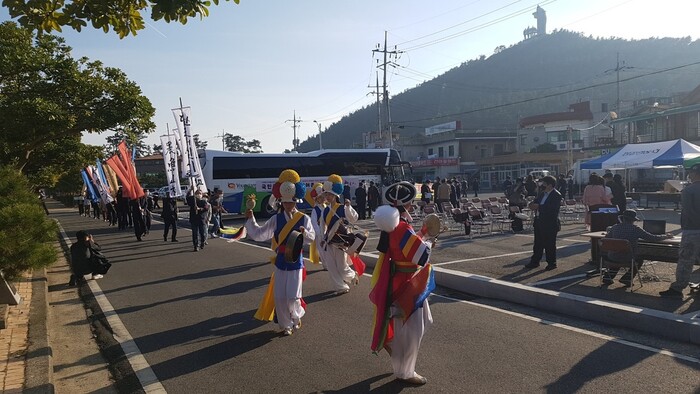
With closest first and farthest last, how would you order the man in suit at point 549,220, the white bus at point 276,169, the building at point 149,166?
the man in suit at point 549,220
the white bus at point 276,169
the building at point 149,166

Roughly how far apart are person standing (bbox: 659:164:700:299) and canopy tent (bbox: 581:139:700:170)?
1204cm

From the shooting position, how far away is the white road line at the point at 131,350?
4.96 metres

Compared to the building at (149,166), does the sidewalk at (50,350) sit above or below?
below

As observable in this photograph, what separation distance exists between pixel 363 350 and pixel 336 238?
100 inches

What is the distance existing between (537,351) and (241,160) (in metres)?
22.4

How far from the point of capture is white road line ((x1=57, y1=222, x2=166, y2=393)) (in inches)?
195

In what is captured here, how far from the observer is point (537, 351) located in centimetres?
552

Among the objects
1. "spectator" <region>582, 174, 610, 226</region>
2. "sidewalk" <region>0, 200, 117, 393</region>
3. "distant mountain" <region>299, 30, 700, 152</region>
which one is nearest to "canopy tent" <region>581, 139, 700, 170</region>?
"spectator" <region>582, 174, 610, 226</region>

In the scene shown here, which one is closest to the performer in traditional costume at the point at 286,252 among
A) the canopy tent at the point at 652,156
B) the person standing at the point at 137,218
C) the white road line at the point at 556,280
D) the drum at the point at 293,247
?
the drum at the point at 293,247

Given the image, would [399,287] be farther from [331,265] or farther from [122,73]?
[122,73]

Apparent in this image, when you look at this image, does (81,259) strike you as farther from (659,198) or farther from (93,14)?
(659,198)

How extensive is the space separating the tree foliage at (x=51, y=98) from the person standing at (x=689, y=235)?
13.2 m

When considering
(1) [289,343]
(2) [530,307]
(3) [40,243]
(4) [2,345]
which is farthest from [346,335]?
(3) [40,243]

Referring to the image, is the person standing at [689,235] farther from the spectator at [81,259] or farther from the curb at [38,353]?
the spectator at [81,259]
